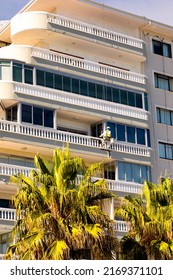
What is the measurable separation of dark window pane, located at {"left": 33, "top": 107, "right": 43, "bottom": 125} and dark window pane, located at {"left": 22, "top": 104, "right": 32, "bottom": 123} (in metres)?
0.31

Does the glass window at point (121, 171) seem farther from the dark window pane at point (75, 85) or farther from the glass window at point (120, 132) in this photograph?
the dark window pane at point (75, 85)

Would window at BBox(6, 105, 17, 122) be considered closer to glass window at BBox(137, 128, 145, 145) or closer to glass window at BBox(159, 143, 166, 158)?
glass window at BBox(137, 128, 145, 145)

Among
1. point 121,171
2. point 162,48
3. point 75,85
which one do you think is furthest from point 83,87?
point 162,48

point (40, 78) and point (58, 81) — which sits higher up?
point (58, 81)

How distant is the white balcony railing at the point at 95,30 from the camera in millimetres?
50094

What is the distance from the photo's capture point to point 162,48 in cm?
5644

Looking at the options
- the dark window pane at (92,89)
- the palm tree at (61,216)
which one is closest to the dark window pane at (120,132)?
the dark window pane at (92,89)

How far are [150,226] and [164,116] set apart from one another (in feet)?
69.2

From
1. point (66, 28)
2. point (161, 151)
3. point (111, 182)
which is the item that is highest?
point (66, 28)

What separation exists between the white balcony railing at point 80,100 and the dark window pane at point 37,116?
2.97 feet

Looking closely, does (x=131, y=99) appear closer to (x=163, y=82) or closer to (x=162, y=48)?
(x=163, y=82)

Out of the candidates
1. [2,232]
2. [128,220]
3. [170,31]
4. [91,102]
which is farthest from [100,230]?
[170,31]

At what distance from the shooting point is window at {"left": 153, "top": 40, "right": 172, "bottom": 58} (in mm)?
56000

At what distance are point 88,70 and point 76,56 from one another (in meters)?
2.20
